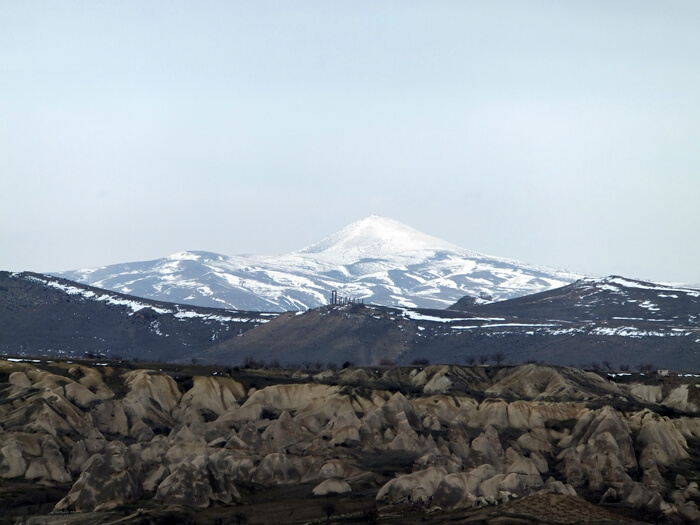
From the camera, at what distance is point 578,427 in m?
149

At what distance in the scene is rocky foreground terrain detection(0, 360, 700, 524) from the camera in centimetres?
10825

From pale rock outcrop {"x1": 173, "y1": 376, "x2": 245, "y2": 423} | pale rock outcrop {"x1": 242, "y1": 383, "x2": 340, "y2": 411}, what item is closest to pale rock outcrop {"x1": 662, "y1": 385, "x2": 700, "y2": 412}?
pale rock outcrop {"x1": 242, "y1": 383, "x2": 340, "y2": 411}

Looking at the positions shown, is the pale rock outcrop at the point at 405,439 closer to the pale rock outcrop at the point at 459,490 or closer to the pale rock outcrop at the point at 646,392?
the pale rock outcrop at the point at 459,490

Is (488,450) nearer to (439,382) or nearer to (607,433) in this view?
(607,433)

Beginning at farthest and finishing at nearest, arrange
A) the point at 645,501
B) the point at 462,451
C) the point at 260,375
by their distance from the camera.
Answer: the point at 260,375 < the point at 462,451 < the point at 645,501

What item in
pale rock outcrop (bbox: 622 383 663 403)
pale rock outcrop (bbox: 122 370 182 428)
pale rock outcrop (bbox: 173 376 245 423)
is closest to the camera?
pale rock outcrop (bbox: 122 370 182 428)

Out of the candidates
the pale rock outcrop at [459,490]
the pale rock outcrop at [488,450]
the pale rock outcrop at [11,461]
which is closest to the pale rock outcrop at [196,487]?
the pale rock outcrop at [11,461]

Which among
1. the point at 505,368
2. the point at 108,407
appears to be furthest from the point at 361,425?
the point at 505,368

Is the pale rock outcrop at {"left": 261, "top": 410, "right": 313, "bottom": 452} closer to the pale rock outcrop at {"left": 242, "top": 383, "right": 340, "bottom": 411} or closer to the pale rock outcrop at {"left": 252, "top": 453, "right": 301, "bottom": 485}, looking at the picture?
the pale rock outcrop at {"left": 252, "top": 453, "right": 301, "bottom": 485}

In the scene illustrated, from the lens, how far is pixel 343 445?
13588cm

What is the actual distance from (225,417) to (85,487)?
132 ft

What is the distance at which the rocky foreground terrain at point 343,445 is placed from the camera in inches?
4262

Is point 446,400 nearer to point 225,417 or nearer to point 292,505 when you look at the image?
point 225,417

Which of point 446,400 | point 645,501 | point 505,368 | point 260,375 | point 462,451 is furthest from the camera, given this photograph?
point 505,368
